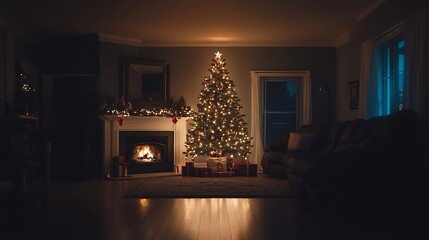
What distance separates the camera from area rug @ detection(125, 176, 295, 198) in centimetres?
624

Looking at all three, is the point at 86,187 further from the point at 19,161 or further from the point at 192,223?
the point at 192,223

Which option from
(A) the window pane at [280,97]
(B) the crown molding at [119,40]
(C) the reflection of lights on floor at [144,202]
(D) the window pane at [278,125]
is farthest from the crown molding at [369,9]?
(B) the crown molding at [119,40]

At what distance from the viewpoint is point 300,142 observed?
27.5ft

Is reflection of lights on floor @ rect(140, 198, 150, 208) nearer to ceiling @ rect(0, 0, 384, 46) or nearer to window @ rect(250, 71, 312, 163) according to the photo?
ceiling @ rect(0, 0, 384, 46)

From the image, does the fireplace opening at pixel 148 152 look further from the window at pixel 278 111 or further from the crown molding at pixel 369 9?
the crown molding at pixel 369 9

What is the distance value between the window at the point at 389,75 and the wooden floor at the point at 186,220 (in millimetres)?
2253

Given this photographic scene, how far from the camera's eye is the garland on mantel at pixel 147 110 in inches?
345

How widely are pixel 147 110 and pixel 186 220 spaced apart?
5.03 m

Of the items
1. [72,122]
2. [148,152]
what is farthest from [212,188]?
[72,122]

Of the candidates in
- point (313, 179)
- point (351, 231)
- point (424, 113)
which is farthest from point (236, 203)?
point (424, 113)

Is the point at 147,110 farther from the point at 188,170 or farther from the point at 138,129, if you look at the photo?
the point at 188,170

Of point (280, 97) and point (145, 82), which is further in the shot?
point (280, 97)

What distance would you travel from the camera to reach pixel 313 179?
488cm

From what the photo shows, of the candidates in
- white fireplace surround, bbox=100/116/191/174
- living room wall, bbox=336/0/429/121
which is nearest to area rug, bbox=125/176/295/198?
white fireplace surround, bbox=100/116/191/174
